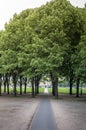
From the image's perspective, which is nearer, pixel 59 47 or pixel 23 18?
pixel 59 47

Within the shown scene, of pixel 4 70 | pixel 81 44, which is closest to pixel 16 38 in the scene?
pixel 4 70

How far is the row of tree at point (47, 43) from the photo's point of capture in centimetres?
5225

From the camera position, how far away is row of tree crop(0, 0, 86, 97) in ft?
171

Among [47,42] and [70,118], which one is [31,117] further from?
[47,42]

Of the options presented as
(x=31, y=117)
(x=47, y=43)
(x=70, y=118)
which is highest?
(x=47, y=43)

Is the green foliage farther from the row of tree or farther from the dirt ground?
the dirt ground

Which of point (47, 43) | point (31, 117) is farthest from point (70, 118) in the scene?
point (47, 43)

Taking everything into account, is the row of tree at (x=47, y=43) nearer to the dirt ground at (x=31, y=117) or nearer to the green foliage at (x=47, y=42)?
the green foliage at (x=47, y=42)

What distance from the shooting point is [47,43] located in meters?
53.5

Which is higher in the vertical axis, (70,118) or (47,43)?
(47,43)

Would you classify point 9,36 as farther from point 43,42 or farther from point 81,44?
point 81,44

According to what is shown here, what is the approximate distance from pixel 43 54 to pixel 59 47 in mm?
2834

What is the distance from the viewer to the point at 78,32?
56844 millimetres

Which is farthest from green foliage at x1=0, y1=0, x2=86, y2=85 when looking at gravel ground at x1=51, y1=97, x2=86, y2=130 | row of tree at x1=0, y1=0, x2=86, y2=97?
gravel ground at x1=51, y1=97, x2=86, y2=130
